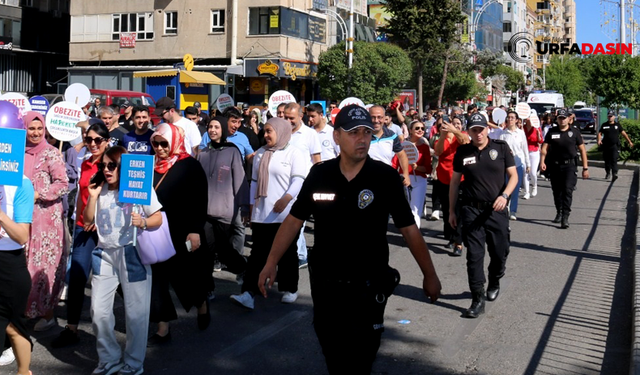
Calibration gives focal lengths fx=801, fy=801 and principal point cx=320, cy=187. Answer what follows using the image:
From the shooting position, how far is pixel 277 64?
42.2 metres

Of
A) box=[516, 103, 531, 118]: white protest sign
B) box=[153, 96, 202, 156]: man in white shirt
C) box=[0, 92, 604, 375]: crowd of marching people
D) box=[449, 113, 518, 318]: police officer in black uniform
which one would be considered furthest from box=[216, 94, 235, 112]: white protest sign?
box=[449, 113, 518, 318]: police officer in black uniform

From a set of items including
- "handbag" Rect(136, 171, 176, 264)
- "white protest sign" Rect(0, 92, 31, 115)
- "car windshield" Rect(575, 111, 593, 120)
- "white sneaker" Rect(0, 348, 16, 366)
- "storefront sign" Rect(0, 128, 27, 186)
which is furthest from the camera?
"car windshield" Rect(575, 111, 593, 120)

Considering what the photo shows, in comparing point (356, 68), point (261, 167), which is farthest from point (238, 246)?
point (356, 68)

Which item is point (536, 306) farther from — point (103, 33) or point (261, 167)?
point (103, 33)

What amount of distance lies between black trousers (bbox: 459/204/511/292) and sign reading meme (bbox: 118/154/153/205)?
11.4 feet

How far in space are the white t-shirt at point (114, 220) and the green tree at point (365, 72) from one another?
35.6m

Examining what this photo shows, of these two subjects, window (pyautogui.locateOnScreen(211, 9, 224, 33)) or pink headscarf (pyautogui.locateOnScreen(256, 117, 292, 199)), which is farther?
window (pyautogui.locateOnScreen(211, 9, 224, 33))

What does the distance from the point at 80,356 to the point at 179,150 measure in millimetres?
1773

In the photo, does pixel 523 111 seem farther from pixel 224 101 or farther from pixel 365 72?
pixel 365 72

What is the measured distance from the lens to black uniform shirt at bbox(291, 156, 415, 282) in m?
4.29

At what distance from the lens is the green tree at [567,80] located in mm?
91062

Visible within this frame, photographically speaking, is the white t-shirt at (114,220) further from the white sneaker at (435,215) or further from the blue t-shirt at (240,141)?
the white sneaker at (435,215)

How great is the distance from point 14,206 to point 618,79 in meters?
31.6

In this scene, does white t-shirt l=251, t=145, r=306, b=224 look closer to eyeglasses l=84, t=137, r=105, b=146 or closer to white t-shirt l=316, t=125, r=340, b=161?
eyeglasses l=84, t=137, r=105, b=146
